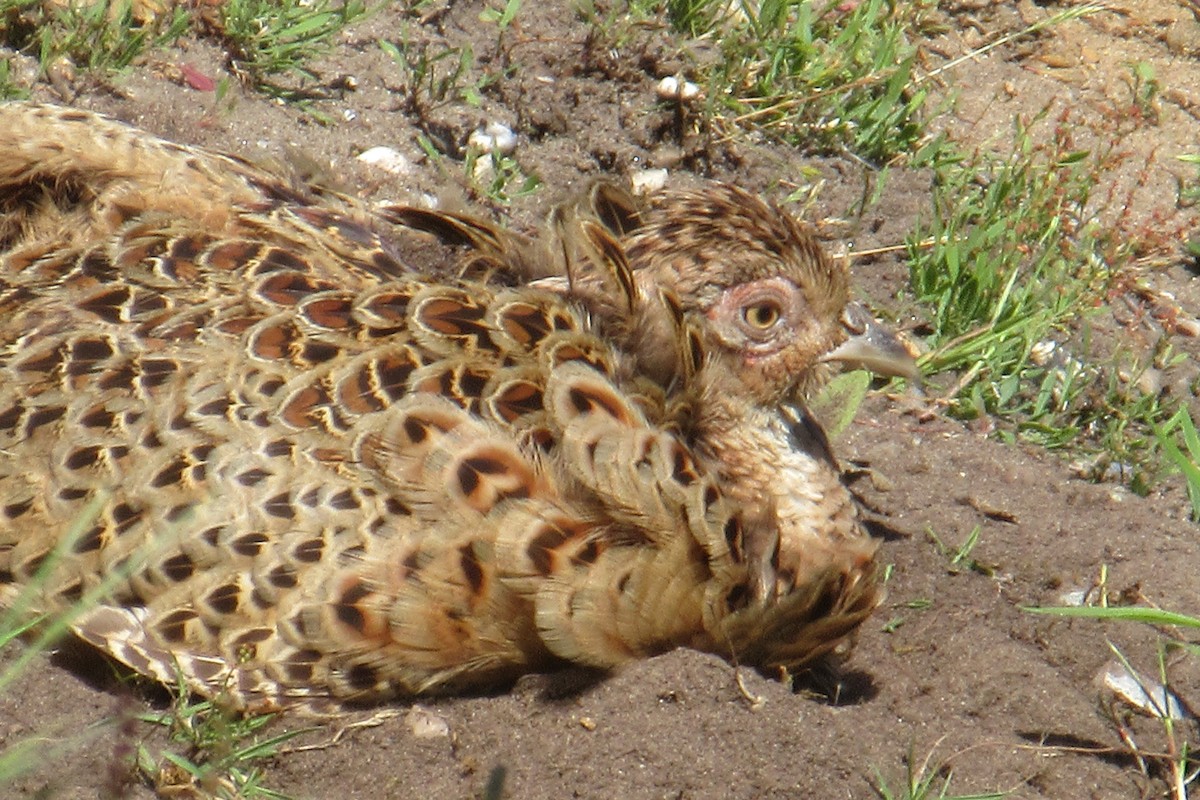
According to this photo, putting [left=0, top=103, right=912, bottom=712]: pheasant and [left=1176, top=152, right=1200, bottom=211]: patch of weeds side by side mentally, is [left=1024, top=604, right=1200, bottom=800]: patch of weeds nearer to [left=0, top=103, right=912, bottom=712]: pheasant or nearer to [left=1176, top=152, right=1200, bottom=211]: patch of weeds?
[left=0, top=103, right=912, bottom=712]: pheasant

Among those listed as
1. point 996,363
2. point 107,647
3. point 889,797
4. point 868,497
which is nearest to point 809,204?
point 996,363

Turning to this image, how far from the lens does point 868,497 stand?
5.04m

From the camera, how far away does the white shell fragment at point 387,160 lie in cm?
A: 593

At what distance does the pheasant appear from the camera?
3.86 metres

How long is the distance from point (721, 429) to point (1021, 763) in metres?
1.20

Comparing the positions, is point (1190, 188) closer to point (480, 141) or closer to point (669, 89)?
point (669, 89)

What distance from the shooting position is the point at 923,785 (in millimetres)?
3824

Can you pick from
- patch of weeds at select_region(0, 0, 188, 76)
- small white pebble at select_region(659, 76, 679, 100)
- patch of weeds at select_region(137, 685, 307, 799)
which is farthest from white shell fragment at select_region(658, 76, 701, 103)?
patch of weeds at select_region(137, 685, 307, 799)

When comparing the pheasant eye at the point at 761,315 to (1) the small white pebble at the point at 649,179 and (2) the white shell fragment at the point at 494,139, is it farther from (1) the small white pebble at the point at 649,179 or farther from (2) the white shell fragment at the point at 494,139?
(2) the white shell fragment at the point at 494,139

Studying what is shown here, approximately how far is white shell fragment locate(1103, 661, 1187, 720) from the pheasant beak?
1072 mm

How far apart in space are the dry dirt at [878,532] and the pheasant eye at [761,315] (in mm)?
801

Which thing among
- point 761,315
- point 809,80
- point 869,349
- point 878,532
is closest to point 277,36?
point 809,80

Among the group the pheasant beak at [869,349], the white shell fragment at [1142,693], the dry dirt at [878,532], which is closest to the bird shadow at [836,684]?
the dry dirt at [878,532]

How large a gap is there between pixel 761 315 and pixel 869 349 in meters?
0.42
